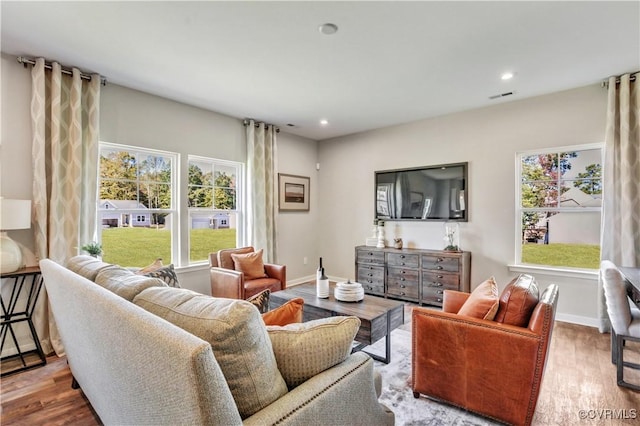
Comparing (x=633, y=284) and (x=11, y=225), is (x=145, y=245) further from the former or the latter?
(x=633, y=284)

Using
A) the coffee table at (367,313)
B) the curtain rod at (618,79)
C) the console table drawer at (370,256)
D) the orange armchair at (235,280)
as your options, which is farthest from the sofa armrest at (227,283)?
the curtain rod at (618,79)

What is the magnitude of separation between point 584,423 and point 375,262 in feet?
9.89

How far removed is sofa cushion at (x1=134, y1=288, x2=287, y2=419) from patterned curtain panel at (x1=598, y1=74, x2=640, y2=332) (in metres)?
3.87

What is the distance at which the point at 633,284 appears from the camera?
225 cm

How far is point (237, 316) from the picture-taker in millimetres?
941

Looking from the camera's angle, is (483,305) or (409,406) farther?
(409,406)

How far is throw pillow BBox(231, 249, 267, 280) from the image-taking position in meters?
3.99

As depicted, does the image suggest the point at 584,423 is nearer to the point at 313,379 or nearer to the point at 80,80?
the point at 313,379

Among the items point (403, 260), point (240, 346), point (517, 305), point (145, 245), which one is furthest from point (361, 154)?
point (240, 346)

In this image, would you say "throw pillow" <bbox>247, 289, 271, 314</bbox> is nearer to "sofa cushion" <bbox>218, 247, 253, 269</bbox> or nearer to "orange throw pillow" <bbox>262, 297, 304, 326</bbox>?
"orange throw pillow" <bbox>262, 297, 304, 326</bbox>

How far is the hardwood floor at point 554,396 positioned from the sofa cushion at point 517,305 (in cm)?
69

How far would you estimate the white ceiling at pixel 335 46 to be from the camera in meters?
2.19

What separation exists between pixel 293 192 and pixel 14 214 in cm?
365

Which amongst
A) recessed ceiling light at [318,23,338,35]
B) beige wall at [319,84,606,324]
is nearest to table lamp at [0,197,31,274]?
recessed ceiling light at [318,23,338,35]
